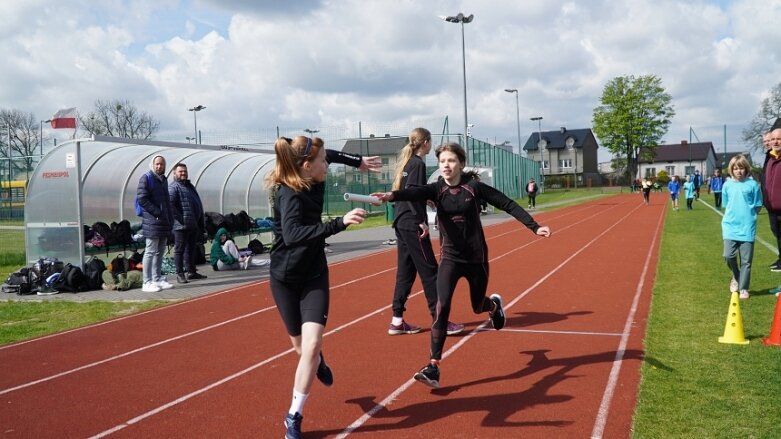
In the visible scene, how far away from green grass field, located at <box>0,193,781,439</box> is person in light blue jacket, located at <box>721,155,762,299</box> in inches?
17.0

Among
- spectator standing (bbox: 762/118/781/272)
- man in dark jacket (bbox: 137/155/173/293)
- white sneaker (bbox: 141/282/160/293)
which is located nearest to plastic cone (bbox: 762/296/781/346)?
spectator standing (bbox: 762/118/781/272)

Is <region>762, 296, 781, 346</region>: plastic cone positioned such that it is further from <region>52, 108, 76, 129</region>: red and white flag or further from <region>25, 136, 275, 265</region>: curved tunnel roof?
<region>52, 108, 76, 129</region>: red and white flag

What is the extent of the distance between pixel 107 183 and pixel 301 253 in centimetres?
1235

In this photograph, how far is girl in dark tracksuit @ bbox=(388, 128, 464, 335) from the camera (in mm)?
6590

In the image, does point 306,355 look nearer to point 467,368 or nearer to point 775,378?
point 467,368

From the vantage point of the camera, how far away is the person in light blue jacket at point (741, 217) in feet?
26.8

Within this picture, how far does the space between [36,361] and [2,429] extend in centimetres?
215

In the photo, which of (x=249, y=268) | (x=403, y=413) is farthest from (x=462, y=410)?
(x=249, y=268)

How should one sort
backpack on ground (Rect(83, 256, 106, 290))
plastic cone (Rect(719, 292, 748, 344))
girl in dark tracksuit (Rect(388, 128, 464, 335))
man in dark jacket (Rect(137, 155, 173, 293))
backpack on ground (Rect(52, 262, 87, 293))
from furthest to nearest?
backpack on ground (Rect(83, 256, 106, 290))
backpack on ground (Rect(52, 262, 87, 293))
man in dark jacket (Rect(137, 155, 173, 293))
girl in dark tracksuit (Rect(388, 128, 464, 335))
plastic cone (Rect(719, 292, 748, 344))

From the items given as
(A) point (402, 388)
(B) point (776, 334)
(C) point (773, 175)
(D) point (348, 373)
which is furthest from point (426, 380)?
(C) point (773, 175)

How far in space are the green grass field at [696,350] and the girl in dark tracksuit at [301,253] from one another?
2.14m

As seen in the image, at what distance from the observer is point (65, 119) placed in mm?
13656

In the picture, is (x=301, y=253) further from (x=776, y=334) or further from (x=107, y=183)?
(x=107, y=183)

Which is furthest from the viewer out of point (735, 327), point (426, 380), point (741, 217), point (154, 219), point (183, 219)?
point (183, 219)
